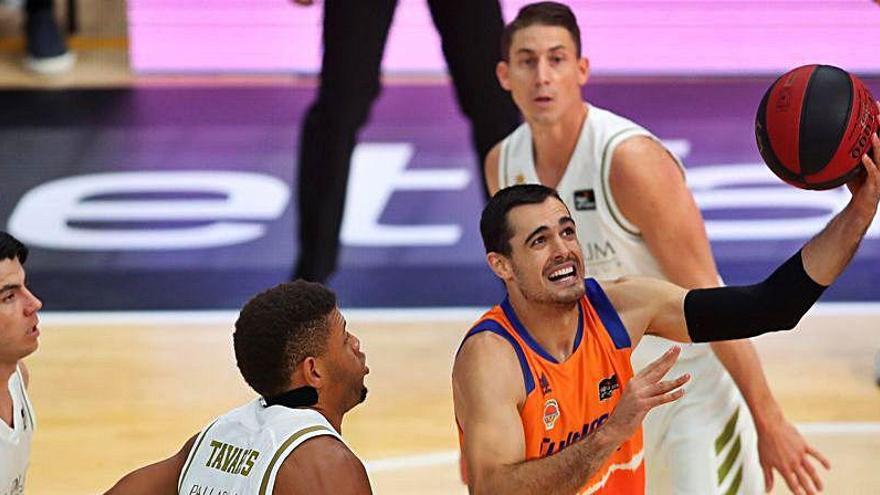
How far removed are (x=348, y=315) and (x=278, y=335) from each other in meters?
3.58

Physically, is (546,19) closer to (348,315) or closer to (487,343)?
(487,343)

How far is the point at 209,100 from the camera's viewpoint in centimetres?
945

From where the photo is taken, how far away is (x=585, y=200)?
500 cm

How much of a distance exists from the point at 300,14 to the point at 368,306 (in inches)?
110

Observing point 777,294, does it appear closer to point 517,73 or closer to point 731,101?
point 517,73

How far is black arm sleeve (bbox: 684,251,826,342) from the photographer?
3.94 metres

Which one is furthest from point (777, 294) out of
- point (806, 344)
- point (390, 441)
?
point (806, 344)

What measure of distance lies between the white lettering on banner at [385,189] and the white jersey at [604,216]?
2.79 metres

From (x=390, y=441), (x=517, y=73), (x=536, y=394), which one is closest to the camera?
(x=536, y=394)

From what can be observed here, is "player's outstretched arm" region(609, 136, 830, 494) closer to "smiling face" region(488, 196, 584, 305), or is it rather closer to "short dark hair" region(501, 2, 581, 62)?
"short dark hair" region(501, 2, 581, 62)

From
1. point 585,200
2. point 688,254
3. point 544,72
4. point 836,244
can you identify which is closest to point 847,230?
point 836,244

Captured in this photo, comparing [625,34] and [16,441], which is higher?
[16,441]

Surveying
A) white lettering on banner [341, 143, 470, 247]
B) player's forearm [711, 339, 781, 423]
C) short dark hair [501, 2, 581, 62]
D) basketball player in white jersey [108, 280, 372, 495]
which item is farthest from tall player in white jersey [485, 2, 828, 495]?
white lettering on banner [341, 143, 470, 247]

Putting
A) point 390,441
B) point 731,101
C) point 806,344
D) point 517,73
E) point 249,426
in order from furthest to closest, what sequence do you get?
point 731,101
point 806,344
point 390,441
point 517,73
point 249,426
